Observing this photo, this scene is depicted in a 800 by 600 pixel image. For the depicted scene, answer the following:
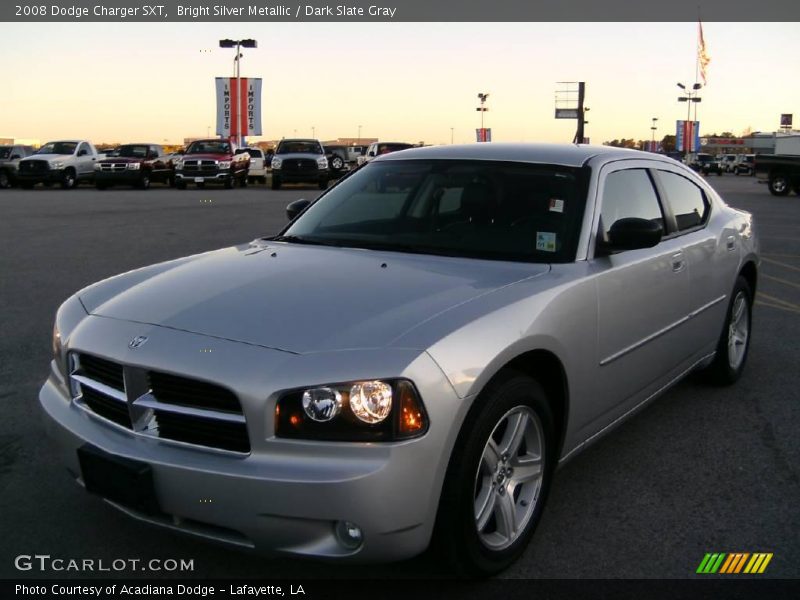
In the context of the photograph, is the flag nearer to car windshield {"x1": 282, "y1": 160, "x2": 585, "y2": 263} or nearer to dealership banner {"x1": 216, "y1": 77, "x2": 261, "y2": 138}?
dealership banner {"x1": 216, "y1": 77, "x2": 261, "y2": 138}

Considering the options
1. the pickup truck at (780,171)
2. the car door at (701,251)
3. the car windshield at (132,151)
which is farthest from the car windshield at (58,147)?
the car door at (701,251)

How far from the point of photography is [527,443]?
3.28 meters

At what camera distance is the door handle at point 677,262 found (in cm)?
441

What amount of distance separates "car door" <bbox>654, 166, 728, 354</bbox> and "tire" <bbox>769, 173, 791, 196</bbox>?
26.0 m

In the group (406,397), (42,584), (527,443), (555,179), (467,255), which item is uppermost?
(555,179)

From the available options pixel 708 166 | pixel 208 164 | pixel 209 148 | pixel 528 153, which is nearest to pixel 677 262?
pixel 528 153

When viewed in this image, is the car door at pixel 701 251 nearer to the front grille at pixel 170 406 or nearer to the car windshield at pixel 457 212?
the car windshield at pixel 457 212

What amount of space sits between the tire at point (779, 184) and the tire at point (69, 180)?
83.2ft

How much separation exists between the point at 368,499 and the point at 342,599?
2.01 ft

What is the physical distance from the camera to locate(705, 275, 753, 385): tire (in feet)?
17.8

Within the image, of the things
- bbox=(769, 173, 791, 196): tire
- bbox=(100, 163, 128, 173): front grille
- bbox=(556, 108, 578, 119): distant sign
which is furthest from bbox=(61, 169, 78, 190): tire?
bbox=(556, 108, 578, 119): distant sign

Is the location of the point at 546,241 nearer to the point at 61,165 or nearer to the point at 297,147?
A: the point at 297,147

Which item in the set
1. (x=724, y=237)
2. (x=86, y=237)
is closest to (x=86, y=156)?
(x=86, y=237)

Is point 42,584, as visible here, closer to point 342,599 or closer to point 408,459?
point 342,599
